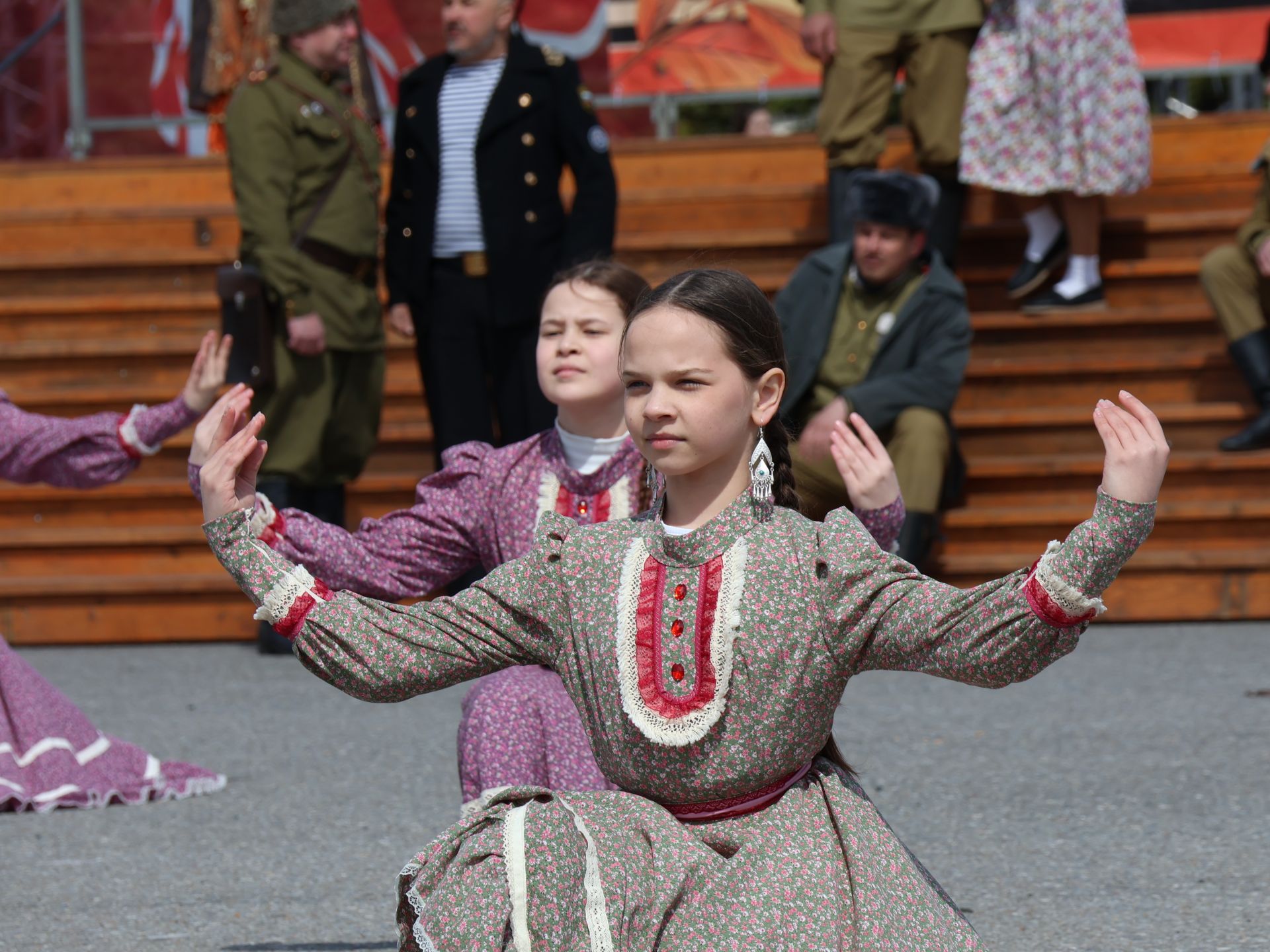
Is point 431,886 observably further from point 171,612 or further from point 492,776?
point 171,612

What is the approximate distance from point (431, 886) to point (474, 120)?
158 inches

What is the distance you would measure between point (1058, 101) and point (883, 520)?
15.1 ft

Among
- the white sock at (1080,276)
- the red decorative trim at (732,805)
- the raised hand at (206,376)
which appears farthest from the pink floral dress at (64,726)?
the white sock at (1080,276)

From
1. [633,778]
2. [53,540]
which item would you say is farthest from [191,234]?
[633,778]

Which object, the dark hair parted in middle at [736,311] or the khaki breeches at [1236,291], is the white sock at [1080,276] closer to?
the khaki breeches at [1236,291]

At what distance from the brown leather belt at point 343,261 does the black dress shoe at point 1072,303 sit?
2.68m

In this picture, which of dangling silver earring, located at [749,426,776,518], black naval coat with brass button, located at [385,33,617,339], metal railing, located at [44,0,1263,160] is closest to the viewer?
dangling silver earring, located at [749,426,776,518]

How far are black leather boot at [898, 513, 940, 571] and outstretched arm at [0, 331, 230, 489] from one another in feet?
8.73

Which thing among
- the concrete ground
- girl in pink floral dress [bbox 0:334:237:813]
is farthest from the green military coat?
girl in pink floral dress [bbox 0:334:237:813]

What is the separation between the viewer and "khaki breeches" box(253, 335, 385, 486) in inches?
250

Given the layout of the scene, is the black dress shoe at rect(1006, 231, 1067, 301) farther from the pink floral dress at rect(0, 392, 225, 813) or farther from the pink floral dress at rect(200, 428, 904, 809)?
the pink floral dress at rect(200, 428, 904, 809)

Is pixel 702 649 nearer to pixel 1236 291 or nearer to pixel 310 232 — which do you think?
pixel 310 232

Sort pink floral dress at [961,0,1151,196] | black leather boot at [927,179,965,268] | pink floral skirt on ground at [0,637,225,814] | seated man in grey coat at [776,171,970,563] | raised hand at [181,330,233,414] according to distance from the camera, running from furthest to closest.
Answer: black leather boot at [927,179,965,268]
pink floral dress at [961,0,1151,196]
seated man in grey coat at [776,171,970,563]
pink floral skirt on ground at [0,637,225,814]
raised hand at [181,330,233,414]

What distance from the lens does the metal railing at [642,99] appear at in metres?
9.72
